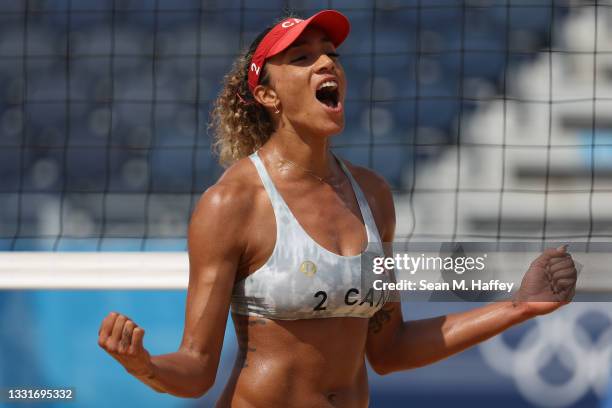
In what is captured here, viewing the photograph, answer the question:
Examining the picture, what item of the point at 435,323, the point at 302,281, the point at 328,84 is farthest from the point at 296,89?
the point at 435,323

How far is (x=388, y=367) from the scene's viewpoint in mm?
2230

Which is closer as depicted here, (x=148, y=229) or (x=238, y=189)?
(x=238, y=189)

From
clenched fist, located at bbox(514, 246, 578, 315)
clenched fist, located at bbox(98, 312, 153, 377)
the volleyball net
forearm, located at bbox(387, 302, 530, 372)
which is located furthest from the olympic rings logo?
clenched fist, located at bbox(98, 312, 153, 377)

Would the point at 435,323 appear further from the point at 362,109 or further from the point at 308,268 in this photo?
the point at 362,109

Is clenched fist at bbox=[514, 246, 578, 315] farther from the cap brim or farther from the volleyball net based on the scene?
the volleyball net

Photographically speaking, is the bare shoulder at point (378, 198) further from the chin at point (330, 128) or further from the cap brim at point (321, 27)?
the cap brim at point (321, 27)

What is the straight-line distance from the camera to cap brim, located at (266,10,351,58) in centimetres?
204

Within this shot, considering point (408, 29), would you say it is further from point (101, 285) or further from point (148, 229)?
point (101, 285)

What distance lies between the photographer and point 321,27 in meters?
2.11

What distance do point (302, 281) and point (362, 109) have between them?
2621mm

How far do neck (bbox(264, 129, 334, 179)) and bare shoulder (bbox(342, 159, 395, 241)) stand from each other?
0.32 ft

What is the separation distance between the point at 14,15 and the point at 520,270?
2.54 meters

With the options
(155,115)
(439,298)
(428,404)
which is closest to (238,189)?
(439,298)

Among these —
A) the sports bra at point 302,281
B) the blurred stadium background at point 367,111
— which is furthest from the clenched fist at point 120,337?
the blurred stadium background at point 367,111
